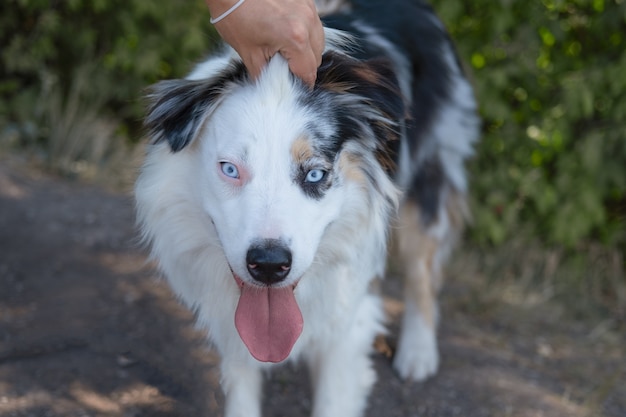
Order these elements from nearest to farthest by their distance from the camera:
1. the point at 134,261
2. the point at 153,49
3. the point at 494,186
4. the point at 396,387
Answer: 1. the point at 396,387
2. the point at 134,261
3. the point at 494,186
4. the point at 153,49

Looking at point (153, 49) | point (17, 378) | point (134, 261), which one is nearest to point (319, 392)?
point (17, 378)

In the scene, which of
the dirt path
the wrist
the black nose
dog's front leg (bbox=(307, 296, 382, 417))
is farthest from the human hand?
the dirt path

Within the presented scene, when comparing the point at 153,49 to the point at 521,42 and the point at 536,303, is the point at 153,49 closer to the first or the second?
the point at 521,42

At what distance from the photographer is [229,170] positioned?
7.07 ft

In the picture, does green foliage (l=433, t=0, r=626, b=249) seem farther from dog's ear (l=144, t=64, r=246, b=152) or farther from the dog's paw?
dog's ear (l=144, t=64, r=246, b=152)

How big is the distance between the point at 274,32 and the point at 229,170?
1.37ft

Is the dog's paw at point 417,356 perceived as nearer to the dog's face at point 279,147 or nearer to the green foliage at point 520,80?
the green foliage at point 520,80

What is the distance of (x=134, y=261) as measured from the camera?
3.90 meters

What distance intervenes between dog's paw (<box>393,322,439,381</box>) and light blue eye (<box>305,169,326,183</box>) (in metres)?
1.45

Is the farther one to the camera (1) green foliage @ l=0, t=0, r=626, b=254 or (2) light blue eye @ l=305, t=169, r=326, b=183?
(1) green foliage @ l=0, t=0, r=626, b=254

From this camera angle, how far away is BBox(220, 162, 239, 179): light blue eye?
2.14m

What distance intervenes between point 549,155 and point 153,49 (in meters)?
2.58

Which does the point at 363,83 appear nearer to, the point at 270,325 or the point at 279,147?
the point at 279,147

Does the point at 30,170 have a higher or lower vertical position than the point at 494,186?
lower
